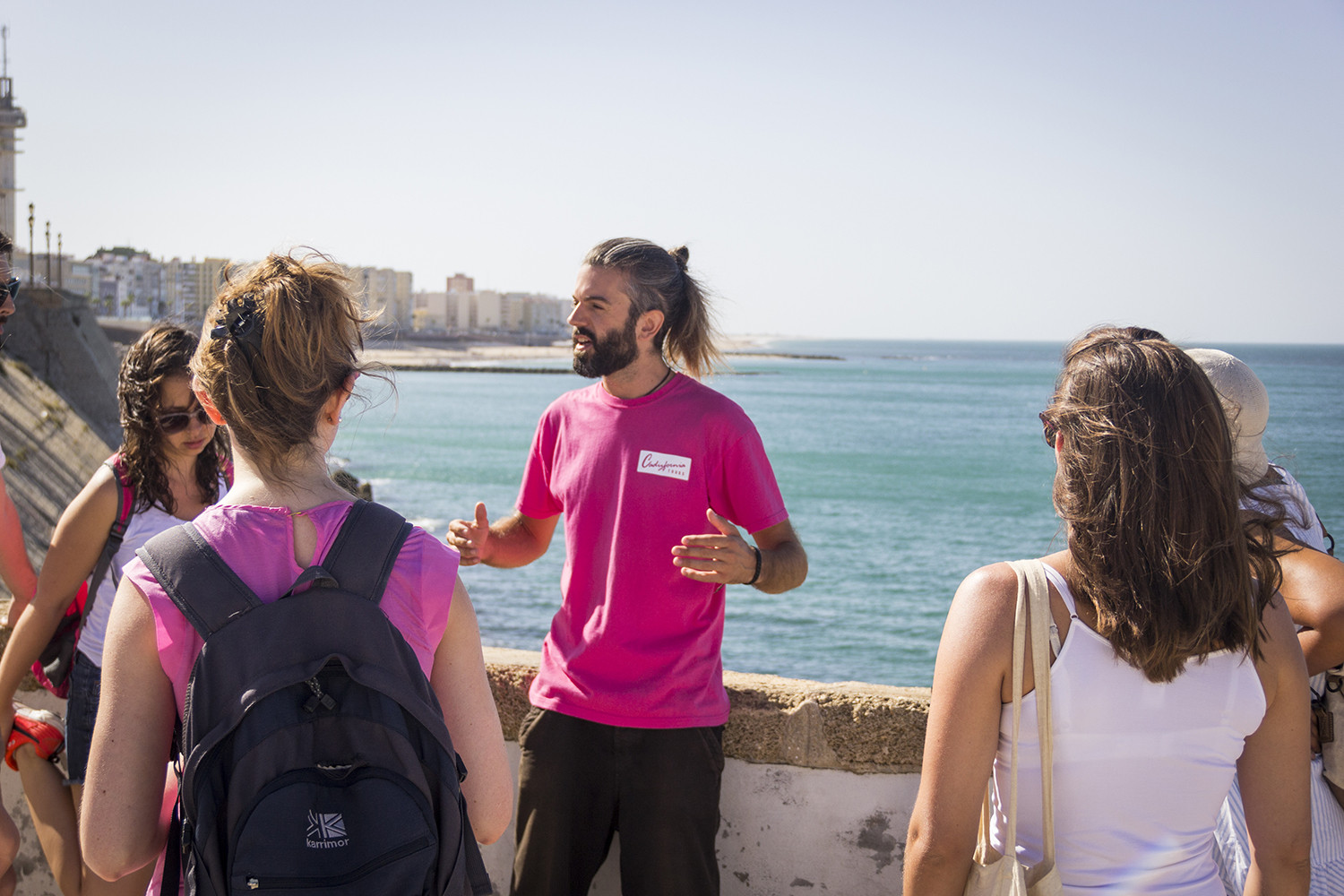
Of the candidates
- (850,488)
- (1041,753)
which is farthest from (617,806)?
(850,488)

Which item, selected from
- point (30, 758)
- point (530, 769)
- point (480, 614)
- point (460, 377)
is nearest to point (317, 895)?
point (530, 769)

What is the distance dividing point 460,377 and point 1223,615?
104193mm

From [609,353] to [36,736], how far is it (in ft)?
6.32

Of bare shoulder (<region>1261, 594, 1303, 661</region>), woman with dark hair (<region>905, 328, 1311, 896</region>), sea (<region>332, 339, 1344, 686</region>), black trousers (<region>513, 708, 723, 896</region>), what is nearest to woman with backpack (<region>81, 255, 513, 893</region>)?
sea (<region>332, 339, 1344, 686</region>)

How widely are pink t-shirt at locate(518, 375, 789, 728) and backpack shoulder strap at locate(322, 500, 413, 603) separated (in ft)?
3.59

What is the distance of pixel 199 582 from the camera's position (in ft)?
4.79

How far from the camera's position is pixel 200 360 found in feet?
5.32

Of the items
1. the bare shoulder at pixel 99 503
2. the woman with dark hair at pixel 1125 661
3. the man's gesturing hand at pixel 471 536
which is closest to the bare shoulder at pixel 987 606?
the woman with dark hair at pixel 1125 661

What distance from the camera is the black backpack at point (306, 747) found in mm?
1378

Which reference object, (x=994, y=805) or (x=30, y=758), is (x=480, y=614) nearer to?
(x=30, y=758)

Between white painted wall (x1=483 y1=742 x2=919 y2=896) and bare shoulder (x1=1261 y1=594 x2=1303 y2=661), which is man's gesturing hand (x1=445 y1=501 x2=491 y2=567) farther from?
bare shoulder (x1=1261 y1=594 x2=1303 y2=661)

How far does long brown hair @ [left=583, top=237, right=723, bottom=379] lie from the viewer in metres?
3.17

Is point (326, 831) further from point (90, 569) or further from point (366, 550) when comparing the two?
point (90, 569)

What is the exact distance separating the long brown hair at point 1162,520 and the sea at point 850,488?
11 centimetres
